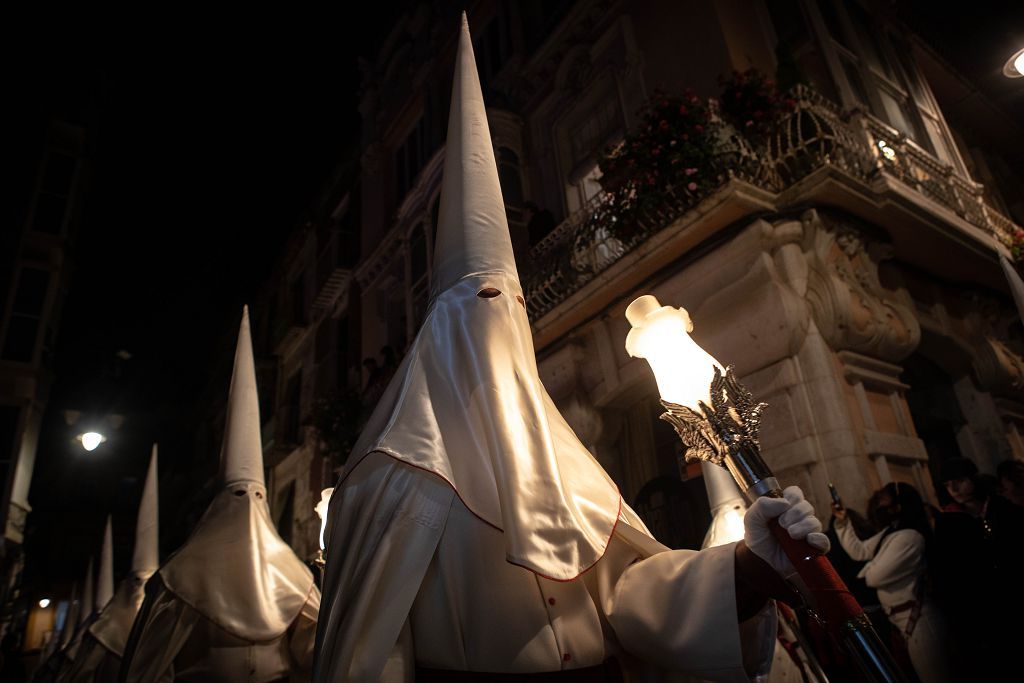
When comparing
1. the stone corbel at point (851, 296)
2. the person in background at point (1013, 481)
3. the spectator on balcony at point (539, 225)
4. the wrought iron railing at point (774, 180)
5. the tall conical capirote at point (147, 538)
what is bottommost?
the person in background at point (1013, 481)

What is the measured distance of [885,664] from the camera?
130 centimetres

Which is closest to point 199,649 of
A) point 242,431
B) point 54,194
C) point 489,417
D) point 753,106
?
point 242,431

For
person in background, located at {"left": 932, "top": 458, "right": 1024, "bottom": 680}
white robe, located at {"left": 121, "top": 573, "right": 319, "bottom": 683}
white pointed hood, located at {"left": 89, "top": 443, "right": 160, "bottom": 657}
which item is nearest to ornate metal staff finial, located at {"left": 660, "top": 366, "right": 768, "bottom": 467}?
person in background, located at {"left": 932, "top": 458, "right": 1024, "bottom": 680}

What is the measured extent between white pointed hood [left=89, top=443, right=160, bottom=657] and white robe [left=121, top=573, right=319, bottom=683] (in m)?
1.33

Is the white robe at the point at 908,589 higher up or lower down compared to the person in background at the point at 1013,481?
lower down

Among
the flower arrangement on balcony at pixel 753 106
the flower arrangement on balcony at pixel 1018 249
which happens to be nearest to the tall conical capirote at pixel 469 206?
the flower arrangement on balcony at pixel 753 106

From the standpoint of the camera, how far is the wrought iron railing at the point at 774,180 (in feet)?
19.5

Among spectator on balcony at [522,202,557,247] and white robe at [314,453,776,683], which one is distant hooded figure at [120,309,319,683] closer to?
white robe at [314,453,776,683]

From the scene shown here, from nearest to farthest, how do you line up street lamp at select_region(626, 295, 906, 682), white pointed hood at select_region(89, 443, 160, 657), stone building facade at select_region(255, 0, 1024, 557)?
street lamp at select_region(626, 295, 906, 682) < white pointed hood at select_region(89, 443, 160, 657) < stone building facade at select_region(255, 0, 1024, 557)

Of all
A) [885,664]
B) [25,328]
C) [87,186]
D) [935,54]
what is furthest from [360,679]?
[87,186]

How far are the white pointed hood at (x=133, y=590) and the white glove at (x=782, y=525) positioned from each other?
18.2ft

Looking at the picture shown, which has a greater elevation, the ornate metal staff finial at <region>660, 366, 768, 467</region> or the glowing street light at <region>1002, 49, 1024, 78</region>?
the glowing street light at <region>1002, 49, 1024, 78</region>

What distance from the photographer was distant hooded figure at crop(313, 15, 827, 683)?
5.55 ft

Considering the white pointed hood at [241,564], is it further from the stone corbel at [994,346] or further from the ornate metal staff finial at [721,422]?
the stone corbel at [994,346]
